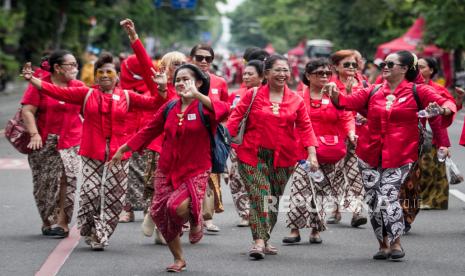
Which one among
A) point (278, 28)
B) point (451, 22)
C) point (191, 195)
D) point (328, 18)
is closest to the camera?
point (191, 195)

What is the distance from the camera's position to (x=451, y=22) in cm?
3772

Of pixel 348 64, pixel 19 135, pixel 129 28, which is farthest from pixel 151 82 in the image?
pixel 348 64

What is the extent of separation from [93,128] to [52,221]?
4.33 ft

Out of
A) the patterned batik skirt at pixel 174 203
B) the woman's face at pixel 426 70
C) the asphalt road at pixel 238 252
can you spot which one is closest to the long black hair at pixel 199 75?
the patterned batik skirt at pixel 174 203

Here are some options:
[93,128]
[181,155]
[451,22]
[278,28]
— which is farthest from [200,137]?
[278,28]

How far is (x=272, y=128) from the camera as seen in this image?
387 inches

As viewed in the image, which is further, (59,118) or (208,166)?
(59,118)

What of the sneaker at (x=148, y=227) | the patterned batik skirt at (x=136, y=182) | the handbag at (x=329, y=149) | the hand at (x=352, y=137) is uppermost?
the hand at (x=352, y=137)

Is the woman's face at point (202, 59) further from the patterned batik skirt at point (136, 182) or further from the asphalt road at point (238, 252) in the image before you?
the asphalt road at point (238, 252)

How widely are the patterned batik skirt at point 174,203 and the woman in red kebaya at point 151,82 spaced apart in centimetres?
72

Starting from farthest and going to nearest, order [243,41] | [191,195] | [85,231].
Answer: [243,41]
[85,231]
[191,195]

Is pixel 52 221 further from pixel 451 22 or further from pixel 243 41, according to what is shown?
pixel 243 41

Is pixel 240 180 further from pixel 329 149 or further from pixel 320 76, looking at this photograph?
pixel 320 76

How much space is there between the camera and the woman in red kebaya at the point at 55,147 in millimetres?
10914
